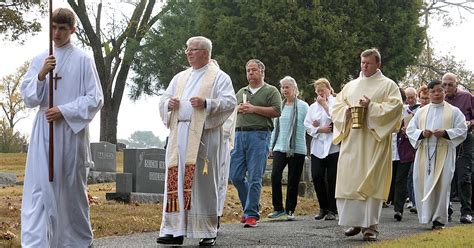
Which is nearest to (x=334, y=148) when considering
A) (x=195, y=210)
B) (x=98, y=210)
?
(x=98, y=210)

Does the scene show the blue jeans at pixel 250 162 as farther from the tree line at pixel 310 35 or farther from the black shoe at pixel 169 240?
the tree line at pixel 310 35

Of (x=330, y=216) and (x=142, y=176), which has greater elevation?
(x=142, y=176)

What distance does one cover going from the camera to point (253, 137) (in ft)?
34.8

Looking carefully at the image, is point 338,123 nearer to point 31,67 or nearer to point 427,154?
point 427,154

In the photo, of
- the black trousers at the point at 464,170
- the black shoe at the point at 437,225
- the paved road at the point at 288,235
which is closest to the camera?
the paved road at the point at 288,235

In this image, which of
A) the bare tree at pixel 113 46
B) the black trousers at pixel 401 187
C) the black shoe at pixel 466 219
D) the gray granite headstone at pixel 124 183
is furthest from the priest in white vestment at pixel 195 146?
the bare tree at pixel 113 46

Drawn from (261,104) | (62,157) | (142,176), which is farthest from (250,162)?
(142,176)

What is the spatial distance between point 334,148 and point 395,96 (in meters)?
2.74

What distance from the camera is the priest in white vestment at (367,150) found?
9219 mm

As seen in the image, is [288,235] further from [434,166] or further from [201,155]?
[434,166]

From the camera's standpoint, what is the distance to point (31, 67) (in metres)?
6.83

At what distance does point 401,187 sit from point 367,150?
Result: 321 cm

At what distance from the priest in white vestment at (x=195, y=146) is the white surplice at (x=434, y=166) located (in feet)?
12.4

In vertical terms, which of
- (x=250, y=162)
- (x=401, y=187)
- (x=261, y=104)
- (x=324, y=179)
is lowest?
(x=401, y=187)
